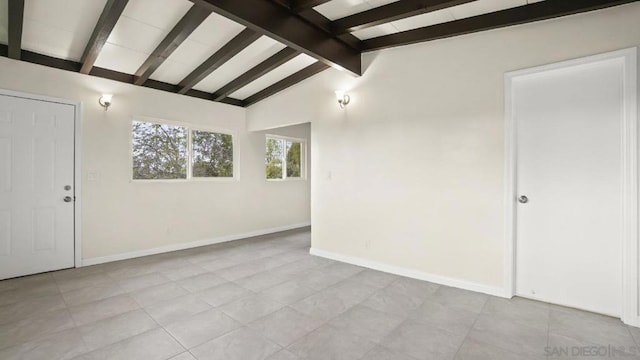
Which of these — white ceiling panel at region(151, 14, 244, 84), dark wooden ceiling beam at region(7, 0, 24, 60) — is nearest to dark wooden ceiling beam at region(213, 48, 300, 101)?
white ceiling panel at region(151, 14, 244, 84)

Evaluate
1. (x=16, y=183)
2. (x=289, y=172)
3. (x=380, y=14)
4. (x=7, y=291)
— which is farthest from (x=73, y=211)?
(x=380, y=14)

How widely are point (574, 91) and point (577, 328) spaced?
1973 millimetres

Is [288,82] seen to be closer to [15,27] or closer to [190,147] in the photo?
[190,147]

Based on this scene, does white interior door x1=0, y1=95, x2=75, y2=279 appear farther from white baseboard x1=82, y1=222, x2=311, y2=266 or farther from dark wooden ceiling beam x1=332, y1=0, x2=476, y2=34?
dark wooden ceiling beam x1=332, y1=0, x2=476, y2=34

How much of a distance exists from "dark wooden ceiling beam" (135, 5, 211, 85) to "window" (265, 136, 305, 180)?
9.14ft

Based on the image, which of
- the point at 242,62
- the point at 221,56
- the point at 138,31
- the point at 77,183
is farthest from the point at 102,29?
the point at 77,183

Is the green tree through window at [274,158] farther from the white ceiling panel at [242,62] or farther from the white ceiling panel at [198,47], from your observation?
the white ceiling panel at [198,47]

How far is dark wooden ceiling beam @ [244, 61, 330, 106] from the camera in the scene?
13.9ft

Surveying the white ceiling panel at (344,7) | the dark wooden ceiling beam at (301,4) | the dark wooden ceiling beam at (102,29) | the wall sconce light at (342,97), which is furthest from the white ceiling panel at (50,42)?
the wall sconce light at (342,97)

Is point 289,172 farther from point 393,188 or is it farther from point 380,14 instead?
point 380,14

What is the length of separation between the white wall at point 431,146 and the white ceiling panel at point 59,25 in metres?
2.68

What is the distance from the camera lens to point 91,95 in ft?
13.1

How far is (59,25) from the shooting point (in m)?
3.04

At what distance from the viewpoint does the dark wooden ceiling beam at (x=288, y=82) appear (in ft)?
13.9
